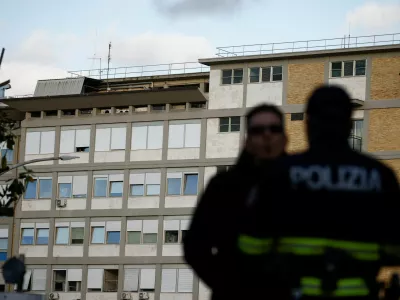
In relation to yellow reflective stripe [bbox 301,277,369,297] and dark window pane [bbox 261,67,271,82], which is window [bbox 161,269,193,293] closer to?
dark window pane [bbox 261,67,271,82]

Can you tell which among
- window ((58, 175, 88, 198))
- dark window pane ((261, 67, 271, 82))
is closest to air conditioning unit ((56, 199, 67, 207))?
window ((58, 175, 88, 198))

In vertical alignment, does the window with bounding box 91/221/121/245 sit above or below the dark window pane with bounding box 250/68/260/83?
below

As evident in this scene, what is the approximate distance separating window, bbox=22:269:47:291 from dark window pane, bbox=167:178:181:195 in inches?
372

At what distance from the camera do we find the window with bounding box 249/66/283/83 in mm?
72875

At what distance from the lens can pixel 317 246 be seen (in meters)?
4.93

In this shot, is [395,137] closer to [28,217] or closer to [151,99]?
[151,99]

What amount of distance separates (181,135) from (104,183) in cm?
573

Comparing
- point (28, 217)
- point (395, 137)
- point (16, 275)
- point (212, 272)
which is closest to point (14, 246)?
point (28, 217)

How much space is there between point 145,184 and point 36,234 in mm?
7951

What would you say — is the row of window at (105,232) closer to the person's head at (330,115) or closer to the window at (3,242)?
the window at (3,242)

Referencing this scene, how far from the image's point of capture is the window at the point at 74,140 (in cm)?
7831

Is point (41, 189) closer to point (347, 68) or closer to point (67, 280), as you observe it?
point (67, 280)

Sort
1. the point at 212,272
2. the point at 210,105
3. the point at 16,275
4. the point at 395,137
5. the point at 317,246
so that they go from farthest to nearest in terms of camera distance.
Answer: the point at 210,105 → the point at 395,137 → the point at 16,275 → the point at 212,272 → the point at 317,246

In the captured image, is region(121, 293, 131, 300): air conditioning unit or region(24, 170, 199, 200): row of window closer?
region(121, 293, 131, 300): air conditioning unit
